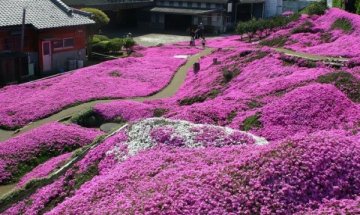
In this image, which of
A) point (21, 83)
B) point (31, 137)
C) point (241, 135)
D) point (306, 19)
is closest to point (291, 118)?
point (241, 135)

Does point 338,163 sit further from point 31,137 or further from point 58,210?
point 31,137

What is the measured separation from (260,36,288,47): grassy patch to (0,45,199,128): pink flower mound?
1061cm

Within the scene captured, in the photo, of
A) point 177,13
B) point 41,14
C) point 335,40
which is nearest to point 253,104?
point 335,40

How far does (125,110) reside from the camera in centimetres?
3425

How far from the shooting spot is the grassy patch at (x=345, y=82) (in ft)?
87.8

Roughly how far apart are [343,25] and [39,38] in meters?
32.3

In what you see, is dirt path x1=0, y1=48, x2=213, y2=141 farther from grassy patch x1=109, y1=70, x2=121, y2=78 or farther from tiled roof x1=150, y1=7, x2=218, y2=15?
tiled roof x1=150, y1=7, x2=218, y2=15

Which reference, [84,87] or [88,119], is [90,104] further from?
[84,87]

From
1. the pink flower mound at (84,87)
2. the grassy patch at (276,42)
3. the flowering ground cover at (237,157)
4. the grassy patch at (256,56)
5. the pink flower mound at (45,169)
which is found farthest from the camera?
the grassy patch at (276,42)

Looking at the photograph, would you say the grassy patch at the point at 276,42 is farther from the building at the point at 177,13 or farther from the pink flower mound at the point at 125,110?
the building at the point at 177,13

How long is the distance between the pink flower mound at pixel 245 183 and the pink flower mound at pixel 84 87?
19.5m

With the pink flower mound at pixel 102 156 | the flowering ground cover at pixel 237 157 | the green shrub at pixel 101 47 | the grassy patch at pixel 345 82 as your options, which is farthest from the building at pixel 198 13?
Result: the pink flower mound at pixel 102 156

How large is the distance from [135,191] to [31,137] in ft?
48.9

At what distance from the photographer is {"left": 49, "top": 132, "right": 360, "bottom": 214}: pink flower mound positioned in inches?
561
